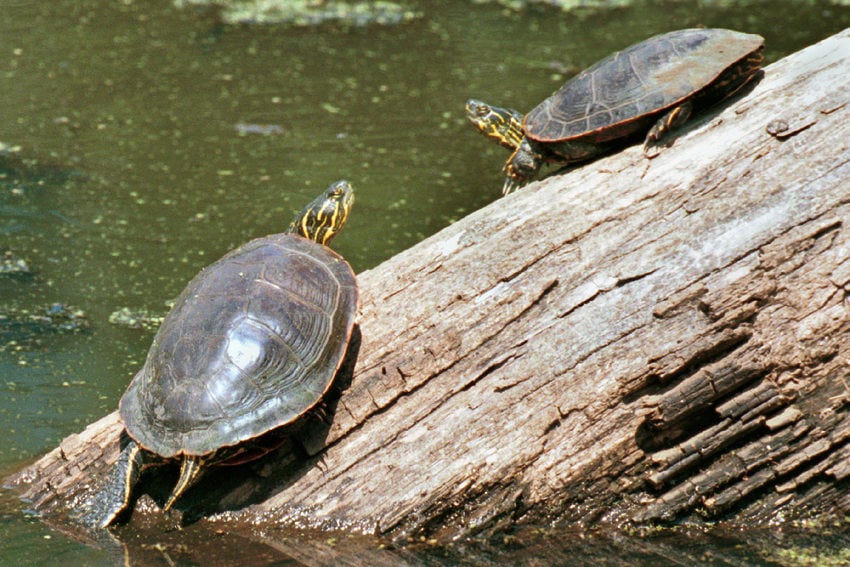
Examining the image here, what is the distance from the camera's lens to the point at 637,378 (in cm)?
335

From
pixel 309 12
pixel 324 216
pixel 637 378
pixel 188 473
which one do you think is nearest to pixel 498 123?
pixel 324 216

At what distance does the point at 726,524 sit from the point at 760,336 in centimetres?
67

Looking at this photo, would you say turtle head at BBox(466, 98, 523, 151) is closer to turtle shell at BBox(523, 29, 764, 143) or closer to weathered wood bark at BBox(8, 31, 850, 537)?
turtle shell at BBox(523, 29, 764, 143)

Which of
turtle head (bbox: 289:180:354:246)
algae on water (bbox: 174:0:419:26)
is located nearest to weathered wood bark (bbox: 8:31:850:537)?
turtle head (bbox: 289:180:354:246)

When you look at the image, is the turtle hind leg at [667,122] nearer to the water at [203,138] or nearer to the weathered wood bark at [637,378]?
the weathered wood bark at [637,378]

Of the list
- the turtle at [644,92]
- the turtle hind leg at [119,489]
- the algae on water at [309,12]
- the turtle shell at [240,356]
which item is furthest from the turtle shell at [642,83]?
the algae on water at [309,12]

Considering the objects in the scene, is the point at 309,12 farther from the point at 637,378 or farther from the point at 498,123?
the point at 637,378

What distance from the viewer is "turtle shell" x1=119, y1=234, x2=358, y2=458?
3314 mm

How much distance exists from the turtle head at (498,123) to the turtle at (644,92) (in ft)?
1.44

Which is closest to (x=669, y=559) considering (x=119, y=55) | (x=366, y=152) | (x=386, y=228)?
(x=386, y=228)

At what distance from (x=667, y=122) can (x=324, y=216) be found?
5.18ft

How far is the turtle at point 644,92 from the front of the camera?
3742 mm

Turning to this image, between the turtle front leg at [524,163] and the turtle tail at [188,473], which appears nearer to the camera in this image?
the turtle tail at [188,473]

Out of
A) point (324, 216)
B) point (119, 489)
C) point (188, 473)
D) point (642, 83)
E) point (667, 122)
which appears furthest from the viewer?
point (324, 216)
